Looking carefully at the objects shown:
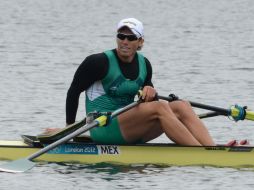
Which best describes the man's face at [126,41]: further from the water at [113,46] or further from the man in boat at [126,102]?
the water at [113,46]

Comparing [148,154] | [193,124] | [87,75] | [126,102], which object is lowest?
[148,154]

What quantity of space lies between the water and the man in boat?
0.47 metres

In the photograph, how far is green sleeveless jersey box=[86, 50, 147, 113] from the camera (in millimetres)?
16672

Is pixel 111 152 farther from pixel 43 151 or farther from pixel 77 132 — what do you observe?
pixel 43 151

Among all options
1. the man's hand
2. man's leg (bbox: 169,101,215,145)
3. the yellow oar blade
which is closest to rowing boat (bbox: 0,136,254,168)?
man's leg (bbox: 169,101,215,145)

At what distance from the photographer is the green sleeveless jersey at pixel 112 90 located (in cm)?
1667

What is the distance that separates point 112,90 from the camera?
54.7ft

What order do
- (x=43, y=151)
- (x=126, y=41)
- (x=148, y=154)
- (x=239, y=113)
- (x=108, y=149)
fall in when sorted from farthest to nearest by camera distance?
(x=239, y=113) → (x=126, y=41) → (x=108, y=149) → (x=148, y=154) → (x=43, y=151)

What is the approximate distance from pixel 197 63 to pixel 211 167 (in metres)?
14.5

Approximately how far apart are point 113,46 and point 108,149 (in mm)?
19197

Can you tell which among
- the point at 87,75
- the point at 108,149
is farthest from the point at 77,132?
the point at 87,75

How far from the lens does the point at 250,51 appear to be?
33438mm

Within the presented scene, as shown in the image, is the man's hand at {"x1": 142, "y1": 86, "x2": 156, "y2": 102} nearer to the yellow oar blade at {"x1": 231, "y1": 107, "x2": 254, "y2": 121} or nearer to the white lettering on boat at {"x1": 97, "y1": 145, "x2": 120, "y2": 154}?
the white lettering on boat at {"x1": 97, "y1": 145, "x2": 120, "y2": 154}

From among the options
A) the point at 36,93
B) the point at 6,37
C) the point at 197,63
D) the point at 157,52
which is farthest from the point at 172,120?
the point at 6,37
